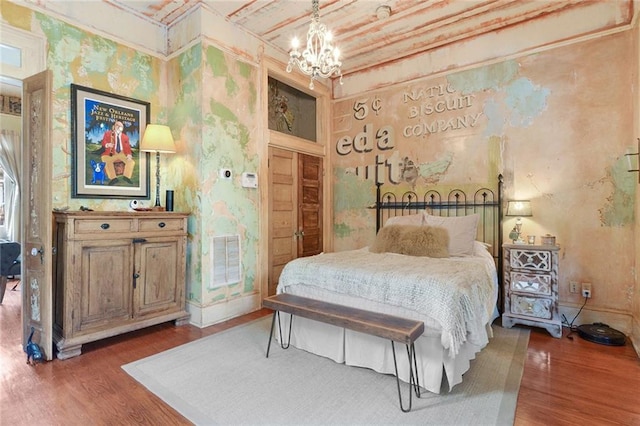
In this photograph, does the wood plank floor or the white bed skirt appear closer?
the wood plank floor

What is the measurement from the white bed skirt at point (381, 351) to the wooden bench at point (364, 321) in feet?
0.27

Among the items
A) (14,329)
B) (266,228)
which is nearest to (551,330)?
(266,228)

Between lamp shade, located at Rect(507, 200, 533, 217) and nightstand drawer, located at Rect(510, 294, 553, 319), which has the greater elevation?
lamp shade, located at Rect(507, 200, 533, 217)

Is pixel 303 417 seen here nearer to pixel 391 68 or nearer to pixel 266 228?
pixel 266 228

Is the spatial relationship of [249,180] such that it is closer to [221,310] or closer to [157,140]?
[157,140]

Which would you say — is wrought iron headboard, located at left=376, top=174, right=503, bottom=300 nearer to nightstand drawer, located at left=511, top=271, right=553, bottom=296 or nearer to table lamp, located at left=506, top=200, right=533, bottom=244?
table lamp, located at left=506, top=200, right=533, bottom=244

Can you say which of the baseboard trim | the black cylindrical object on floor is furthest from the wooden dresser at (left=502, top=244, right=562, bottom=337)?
the black cylindrical object on floor

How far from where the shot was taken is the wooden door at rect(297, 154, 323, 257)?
456 centimetres

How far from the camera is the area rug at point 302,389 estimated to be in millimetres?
1819

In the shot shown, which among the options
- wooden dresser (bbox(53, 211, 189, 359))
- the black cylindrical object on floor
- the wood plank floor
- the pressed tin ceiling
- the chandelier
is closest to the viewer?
the wood plank floor

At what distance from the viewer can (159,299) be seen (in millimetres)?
3111

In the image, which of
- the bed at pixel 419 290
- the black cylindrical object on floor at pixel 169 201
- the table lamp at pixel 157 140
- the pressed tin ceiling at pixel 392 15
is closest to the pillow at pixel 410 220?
the bed at pixel 419 290

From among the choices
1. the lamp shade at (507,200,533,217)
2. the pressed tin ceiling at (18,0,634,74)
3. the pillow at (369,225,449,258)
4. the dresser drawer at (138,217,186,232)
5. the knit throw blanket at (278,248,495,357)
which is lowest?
the knit throw blanket at (278,248,495,357)

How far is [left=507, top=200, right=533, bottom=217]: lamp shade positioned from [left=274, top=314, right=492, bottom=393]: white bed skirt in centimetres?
131
